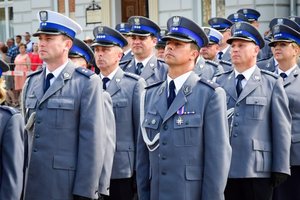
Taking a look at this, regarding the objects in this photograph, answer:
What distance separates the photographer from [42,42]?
5.91 meters

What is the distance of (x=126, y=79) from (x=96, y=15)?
526 inches

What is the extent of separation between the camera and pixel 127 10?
68.6 feet

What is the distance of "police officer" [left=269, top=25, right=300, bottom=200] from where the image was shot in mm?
7430

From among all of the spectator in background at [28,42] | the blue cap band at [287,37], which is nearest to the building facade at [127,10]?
the spectator in background at [28,42]

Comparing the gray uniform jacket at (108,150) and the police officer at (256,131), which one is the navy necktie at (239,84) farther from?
the gray uniform jacket at (108,150)

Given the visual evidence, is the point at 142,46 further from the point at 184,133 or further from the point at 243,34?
the point at 184,133

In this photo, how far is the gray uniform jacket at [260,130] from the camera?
676cm

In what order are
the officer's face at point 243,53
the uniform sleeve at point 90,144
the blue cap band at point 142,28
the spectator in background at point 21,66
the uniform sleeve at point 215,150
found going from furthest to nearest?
1. the spectator in background at point 21,66
2. the blue cap band at point 142,28
3. the officer's face at point 243,53
4. the uniform sleeve at point 90,144
5. the uniform sleeve at point 215,150

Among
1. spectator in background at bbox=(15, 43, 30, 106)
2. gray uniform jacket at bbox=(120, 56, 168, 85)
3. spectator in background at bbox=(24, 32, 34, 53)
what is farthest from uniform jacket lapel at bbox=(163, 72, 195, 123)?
spectator in background at bbox=(24, 32, 34, 53)

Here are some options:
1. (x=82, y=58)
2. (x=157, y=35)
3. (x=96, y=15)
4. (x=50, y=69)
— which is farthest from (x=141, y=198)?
(x=96, y=15)

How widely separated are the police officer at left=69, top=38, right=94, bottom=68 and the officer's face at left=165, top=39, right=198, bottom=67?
62.1 inches

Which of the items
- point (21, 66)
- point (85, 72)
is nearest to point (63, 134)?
point (85, 72)

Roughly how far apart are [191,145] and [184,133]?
0.10 m

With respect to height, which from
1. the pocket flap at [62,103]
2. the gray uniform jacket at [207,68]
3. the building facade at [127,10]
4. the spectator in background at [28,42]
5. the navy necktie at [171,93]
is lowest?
the pocket flap at [62,103]
